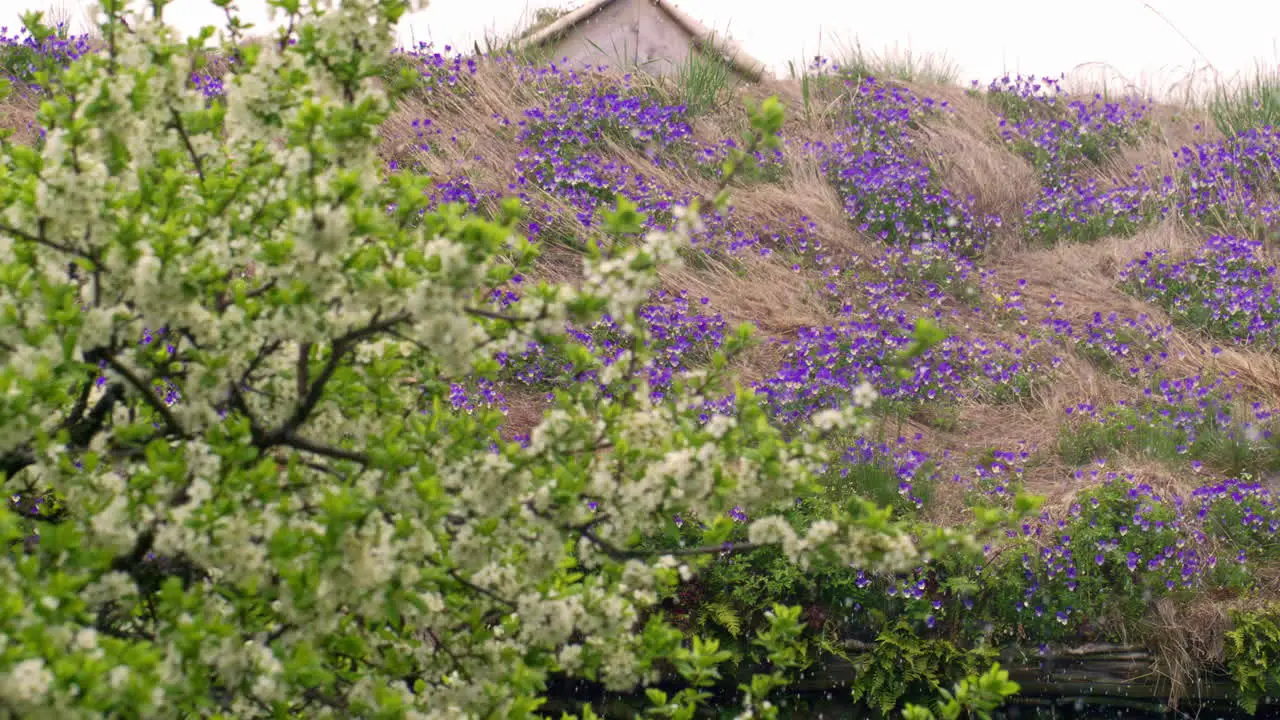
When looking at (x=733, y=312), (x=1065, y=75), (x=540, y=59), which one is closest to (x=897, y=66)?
(x=1065, y=75)

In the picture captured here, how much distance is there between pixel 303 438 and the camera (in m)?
3.36

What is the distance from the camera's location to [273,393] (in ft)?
11.0

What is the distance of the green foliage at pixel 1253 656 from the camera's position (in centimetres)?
541

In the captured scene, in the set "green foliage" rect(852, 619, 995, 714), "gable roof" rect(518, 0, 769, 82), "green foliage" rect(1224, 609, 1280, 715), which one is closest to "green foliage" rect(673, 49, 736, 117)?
"gable roof" rect(518, 0, 769, 82)

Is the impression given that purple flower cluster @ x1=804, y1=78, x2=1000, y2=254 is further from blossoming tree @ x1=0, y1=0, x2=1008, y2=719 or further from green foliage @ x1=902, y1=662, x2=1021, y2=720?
blossoming tree @ x1=0, y1=0, x2=1008, y2=719

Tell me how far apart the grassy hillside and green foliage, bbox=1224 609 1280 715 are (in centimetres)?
2

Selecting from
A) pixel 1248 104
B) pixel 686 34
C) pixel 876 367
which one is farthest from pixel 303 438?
pixel 1248 104

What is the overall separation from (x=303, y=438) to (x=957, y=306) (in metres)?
6.32

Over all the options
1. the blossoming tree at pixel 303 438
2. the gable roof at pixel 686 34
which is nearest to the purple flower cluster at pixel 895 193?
the gable roof at pixel 686 34

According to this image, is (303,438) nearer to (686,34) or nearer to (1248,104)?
(686,34)

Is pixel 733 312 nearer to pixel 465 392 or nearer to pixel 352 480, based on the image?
pixel 465 392

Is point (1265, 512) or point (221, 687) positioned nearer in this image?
point (221, 687)

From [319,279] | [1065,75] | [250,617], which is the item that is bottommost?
[250,617]

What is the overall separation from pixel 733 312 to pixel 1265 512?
3.52 m
